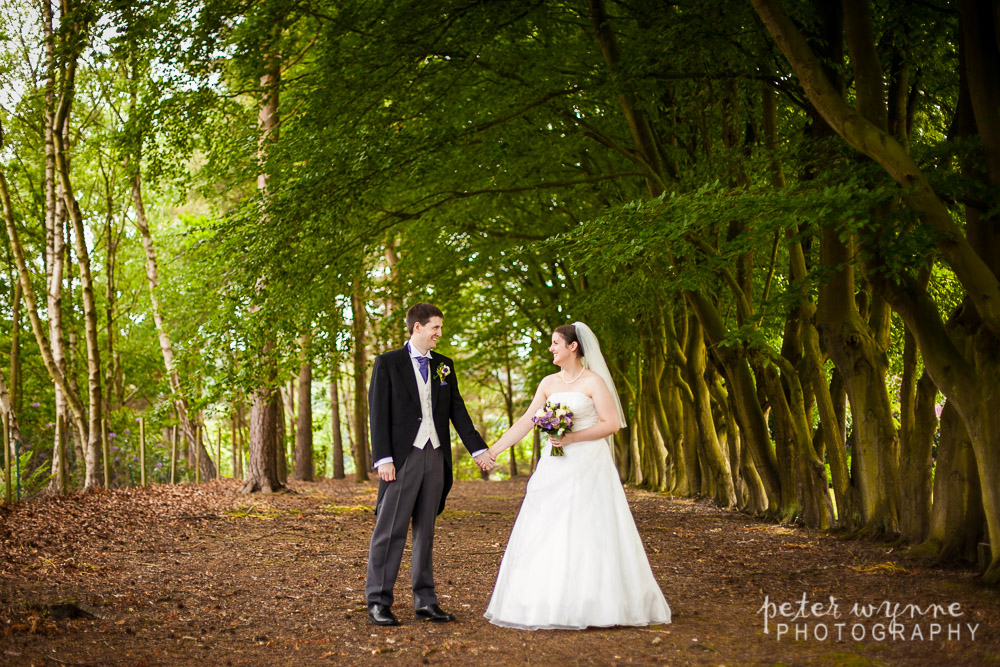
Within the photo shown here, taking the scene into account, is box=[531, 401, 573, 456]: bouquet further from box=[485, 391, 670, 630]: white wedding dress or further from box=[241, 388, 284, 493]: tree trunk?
box=[241, 388, 284, 493]: tree trunk

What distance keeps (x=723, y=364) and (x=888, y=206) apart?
595cm

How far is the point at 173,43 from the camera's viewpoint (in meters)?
10.7

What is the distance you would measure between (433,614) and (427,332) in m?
1.93

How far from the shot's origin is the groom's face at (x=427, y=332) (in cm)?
614

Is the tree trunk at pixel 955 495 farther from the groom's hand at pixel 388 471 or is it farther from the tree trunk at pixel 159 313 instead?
the tree trunk at pixel 159 313

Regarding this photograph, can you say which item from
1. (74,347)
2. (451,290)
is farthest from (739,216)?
(74,347)

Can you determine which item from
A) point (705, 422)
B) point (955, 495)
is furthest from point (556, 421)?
point (705, 422)

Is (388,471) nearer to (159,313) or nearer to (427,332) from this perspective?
(427,332)

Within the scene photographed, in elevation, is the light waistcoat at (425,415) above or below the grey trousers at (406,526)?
above

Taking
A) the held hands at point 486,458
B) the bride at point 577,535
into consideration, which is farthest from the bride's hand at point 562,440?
the held hands at point 486,458

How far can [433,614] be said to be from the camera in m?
6.06

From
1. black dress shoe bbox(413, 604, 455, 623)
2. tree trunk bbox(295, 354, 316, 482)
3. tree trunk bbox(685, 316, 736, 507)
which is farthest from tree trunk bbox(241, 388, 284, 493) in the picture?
black dress shoe bbox(413, 604, 455, 623)

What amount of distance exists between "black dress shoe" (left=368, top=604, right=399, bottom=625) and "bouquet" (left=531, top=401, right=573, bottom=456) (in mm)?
1568

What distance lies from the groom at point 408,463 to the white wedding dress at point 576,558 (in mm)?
491
